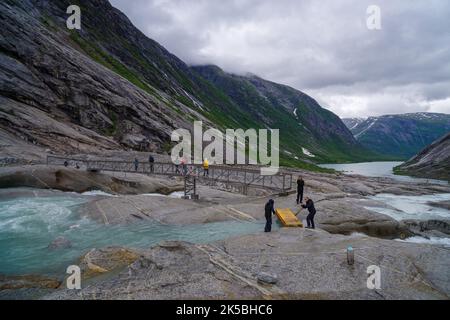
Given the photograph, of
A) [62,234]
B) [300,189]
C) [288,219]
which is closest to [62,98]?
[62,234]

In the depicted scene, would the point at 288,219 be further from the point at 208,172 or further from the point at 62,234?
the point at 208,172

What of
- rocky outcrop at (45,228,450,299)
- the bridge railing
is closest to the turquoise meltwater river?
rocky outcrop at (45,228,450,299)

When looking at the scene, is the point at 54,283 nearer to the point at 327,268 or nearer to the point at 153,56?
the point at 327,268

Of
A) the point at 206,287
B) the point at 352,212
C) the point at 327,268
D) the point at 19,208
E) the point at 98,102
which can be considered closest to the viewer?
the point at 206,287

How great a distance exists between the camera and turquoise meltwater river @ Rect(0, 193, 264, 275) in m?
18.0

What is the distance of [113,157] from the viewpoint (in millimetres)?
57844

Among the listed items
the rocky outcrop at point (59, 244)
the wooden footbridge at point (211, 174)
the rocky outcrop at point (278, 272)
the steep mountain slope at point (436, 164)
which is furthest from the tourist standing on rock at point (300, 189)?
the steep mountain slope at point (436, 164)

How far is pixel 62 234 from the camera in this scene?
75.7 ft

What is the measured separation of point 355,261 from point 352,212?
1280cm

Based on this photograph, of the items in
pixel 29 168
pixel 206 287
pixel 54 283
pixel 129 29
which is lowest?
pixel 54 283

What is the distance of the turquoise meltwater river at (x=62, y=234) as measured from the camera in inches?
708

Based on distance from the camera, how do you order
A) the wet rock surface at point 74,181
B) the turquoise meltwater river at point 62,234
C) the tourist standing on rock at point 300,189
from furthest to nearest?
the wet rock surface at point 74,181 → the tourist standing on rock at point 300,189 → the turquoise meltwater river at point 62,234

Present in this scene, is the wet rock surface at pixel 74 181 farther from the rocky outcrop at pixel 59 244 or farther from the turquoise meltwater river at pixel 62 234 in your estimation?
the rocky outcrop at pixel 59 244

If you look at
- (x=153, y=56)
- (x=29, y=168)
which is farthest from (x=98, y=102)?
(x=153, y=56)
